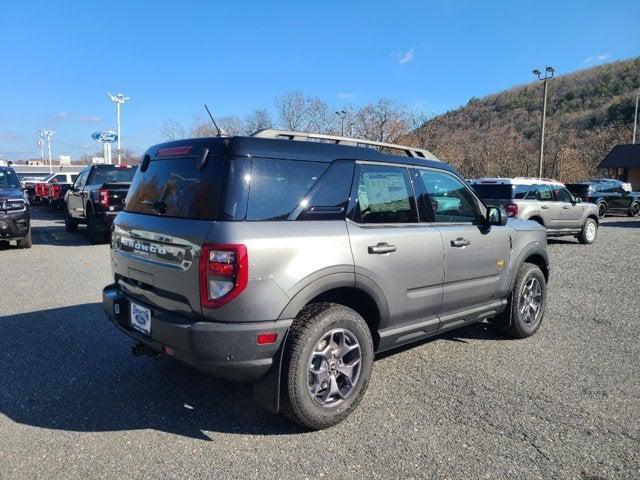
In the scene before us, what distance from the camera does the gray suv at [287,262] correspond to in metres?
2.91

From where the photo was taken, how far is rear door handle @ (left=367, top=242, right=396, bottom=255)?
348 centimetres

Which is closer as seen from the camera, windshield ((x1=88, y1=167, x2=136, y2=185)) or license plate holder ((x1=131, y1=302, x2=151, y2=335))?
license plate holder ((x1=131, y1=302, x2=151, y2=335))

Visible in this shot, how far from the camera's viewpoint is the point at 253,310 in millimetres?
2898

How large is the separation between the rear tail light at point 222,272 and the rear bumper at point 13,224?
9558 mm

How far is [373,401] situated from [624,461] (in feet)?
5.31

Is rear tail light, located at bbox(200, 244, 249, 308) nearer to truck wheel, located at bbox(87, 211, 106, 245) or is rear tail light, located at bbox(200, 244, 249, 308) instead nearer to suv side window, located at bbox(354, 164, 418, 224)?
suv side window, located at bbox(354, 164, 418, 224)

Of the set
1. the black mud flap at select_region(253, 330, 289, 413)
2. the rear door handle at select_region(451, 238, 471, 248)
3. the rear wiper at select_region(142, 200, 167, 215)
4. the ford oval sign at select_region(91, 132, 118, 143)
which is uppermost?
the ford oval sign at select_region(91, 132, 118, 143)

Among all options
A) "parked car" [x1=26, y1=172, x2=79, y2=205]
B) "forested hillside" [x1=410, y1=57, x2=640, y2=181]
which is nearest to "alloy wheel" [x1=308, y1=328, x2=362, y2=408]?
"parked car" [x1=26, y1=172, x2=79, y2=205]

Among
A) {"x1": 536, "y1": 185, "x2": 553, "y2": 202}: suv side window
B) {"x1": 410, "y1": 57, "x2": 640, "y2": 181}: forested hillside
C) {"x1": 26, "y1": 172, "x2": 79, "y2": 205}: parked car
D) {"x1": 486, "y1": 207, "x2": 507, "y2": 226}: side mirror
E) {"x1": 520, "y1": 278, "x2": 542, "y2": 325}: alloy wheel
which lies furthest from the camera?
{"x1": 410, "y1": 57, "x2": 640, "y2": 181}: forested hillside

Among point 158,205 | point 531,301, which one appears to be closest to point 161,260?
point 158,205

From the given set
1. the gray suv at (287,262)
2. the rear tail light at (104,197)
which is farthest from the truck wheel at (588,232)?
the rear tail light at (104,197)

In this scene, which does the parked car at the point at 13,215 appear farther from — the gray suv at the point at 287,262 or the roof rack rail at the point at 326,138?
the roof rack rail at the point at 326,138

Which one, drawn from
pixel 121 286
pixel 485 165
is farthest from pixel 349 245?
pixel 485 165

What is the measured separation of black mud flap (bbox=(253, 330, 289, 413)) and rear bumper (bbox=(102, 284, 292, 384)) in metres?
0.04
